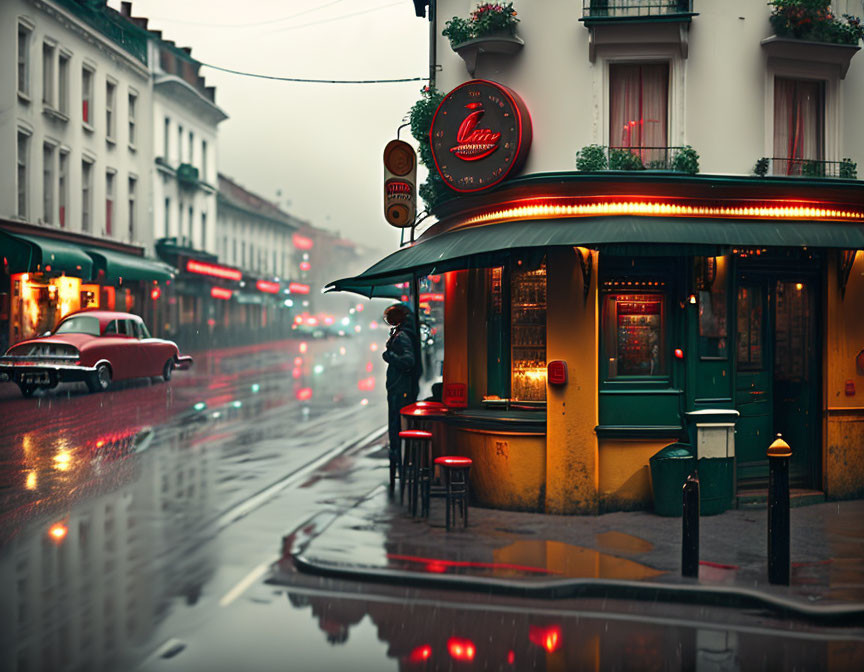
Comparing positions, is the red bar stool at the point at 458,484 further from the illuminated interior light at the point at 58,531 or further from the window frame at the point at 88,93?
the window frame at the point at 88,93

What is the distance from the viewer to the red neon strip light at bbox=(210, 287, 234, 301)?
49.8 m

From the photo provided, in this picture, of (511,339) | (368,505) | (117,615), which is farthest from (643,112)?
(117,615)

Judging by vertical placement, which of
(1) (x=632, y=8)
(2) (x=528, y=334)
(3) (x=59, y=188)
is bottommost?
(2) (x=528, y=334)

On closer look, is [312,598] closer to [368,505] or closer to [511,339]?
[368,505]

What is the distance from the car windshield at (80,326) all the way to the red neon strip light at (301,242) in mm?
52633

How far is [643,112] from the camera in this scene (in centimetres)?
1112

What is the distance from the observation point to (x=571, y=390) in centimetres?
1024

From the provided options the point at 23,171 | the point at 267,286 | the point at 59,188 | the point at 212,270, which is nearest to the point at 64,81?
the point at 59,188

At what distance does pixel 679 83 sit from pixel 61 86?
94.2 feet

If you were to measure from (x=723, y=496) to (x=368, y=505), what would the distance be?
4054 mm

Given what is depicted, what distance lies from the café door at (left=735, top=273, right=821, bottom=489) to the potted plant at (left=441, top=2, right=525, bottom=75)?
4.06m

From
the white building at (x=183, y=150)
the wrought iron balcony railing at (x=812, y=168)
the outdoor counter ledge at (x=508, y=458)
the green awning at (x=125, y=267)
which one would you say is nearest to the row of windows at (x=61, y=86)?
the white building at (x=183, y=150)

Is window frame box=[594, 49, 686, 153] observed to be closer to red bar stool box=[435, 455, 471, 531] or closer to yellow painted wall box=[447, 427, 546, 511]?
yellow painted wall box=[447, 427, 546, 511]

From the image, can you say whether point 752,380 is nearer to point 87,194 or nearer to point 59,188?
point 59,188
